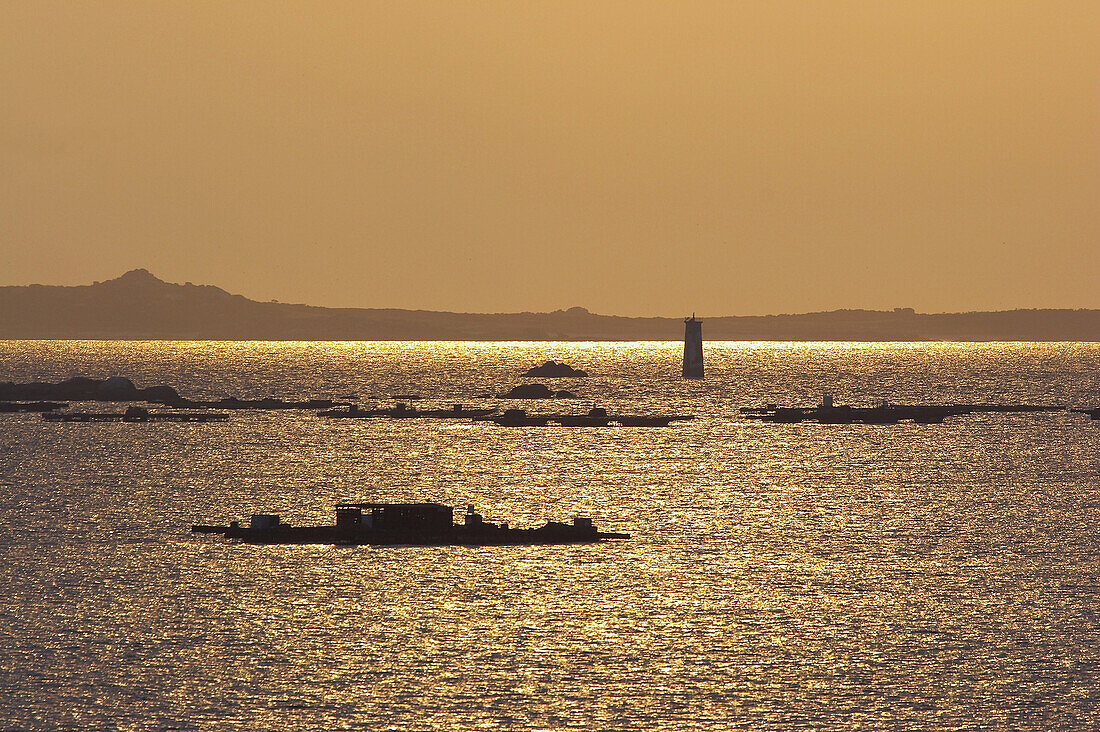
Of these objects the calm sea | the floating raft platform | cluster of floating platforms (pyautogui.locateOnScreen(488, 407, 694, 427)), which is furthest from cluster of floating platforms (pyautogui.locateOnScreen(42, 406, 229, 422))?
the floating raft platform

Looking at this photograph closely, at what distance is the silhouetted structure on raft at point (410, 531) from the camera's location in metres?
76.1

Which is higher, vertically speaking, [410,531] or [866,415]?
[866,415]

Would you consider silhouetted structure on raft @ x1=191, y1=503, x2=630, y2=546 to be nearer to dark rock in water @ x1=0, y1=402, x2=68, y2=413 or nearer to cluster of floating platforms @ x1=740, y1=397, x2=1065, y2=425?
cluster of floating platforms @ x1=740, y1=397, x2=1065, y2=425

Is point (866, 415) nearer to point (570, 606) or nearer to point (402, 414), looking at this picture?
point (402, 414)

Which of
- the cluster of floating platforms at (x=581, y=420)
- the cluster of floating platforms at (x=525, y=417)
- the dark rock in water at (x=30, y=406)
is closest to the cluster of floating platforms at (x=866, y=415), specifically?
the cluster of floating platforms at (x=525, y=417)

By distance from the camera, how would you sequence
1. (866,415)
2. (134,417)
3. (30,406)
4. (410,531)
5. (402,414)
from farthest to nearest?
(30,406)
(134,417)
(402,414)
(866,415)
(410,531)

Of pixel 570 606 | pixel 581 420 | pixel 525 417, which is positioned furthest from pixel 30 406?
pixel 570 606

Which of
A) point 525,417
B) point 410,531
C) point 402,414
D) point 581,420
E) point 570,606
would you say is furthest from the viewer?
point 402,414

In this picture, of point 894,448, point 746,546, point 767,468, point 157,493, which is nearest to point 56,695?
point 746,546

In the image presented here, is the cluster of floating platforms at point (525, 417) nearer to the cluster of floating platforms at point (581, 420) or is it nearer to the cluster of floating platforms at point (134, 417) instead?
the cluster of floating platforms at point (581, 420)

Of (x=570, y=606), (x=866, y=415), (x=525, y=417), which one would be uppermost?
(x=866, y=415)

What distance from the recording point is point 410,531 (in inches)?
3014

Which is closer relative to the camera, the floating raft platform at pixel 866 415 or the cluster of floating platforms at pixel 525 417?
the cluster of floating platforms at pixel 525 417

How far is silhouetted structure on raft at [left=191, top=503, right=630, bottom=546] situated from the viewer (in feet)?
250
